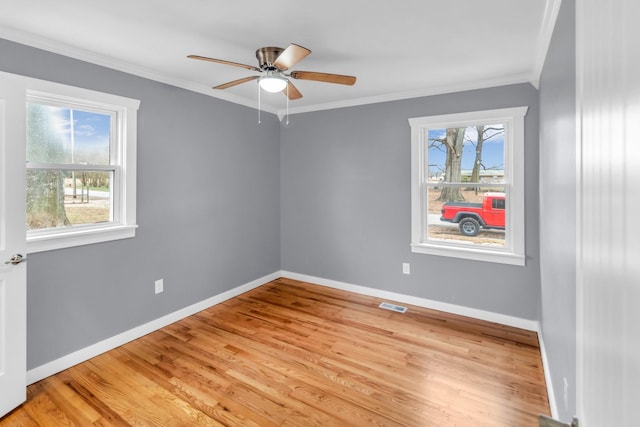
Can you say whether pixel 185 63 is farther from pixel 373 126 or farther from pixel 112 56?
pixel 373 126

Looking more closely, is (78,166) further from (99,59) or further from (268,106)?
(268,106)

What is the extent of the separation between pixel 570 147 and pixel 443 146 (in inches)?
89.8

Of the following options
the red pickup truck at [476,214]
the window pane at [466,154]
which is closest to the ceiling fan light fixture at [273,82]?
the window pane at [466,154]

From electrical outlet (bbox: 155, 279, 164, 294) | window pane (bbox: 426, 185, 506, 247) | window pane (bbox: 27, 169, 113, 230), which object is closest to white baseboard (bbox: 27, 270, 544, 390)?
electrical outlet (bbox: 155, 279, 164, 294)

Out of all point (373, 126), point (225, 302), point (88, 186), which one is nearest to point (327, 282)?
point (225, 302)

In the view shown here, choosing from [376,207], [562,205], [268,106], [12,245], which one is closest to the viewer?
[562,205]

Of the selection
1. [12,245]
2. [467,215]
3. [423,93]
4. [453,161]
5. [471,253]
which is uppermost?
[423,93]

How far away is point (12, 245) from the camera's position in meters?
2.11

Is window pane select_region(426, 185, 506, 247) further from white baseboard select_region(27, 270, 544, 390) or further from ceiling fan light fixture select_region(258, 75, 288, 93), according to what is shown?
ceiling fan light fixture select_region(258, 75, 288, 93)

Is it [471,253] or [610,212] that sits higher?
[610,212]

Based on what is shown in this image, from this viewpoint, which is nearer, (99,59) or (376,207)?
(99,59)

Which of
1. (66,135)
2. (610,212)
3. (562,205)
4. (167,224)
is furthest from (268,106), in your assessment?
(610,212)

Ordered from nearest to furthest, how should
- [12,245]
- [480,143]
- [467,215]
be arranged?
1. [12,245]
2. [480,143]
3. [467,215]

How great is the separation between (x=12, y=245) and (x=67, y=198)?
0.69m
